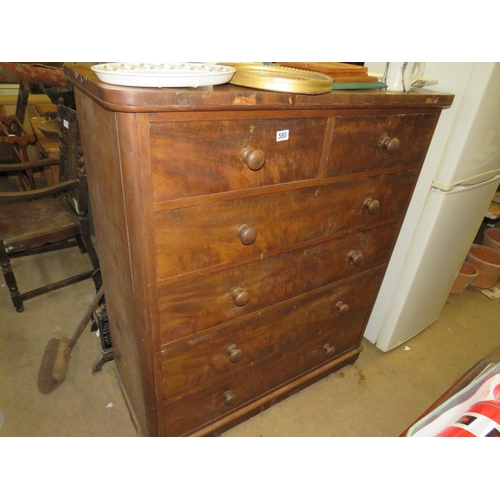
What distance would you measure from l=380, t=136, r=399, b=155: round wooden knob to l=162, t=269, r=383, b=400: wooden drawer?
23.6 inches

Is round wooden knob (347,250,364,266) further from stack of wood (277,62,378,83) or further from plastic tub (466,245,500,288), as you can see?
plastic tub (466,245,500,288)

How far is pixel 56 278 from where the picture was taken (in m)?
2.39

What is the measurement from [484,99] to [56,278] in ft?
8.80

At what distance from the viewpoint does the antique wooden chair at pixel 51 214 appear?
6.01ft

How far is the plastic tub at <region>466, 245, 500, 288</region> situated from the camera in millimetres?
2518

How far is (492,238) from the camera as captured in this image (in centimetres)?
270

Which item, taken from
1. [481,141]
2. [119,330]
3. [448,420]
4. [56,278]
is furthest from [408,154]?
[56,278]

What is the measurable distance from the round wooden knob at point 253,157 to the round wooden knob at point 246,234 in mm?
185

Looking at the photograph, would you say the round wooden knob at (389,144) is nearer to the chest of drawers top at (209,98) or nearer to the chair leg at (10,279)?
the chest of drawers top at (209,98)

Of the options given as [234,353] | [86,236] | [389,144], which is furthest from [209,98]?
[86,236]

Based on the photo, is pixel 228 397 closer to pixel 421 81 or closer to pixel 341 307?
pixel 341 307

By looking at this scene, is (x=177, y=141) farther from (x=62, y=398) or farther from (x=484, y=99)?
(x=62, y=398)

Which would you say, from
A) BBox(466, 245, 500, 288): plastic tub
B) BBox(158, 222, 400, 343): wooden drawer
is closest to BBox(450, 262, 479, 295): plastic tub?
BBox(466, 245, 500, 288): plastic tub
